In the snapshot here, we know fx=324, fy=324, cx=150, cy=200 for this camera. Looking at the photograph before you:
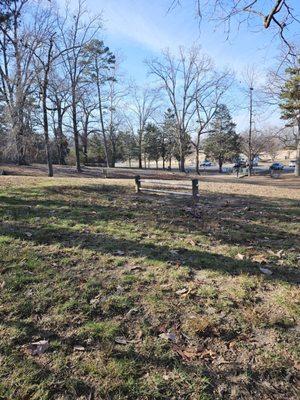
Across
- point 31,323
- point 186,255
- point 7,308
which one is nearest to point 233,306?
point 186,255

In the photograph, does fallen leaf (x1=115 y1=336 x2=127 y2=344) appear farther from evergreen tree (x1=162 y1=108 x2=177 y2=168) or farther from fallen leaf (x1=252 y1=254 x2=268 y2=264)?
evergreen tree (x1=162 y1=108 x2=177 y2=168)

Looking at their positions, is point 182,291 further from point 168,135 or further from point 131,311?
point 168,135

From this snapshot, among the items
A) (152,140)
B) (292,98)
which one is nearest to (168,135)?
(152,140)

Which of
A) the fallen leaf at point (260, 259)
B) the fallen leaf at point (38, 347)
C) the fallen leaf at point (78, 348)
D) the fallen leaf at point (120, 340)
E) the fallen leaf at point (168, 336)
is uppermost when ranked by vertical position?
the fallen leaf at point (260, 259)

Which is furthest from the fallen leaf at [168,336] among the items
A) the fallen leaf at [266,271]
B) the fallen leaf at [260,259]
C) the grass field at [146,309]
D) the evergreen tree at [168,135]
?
the evergreen tree at [168,135]

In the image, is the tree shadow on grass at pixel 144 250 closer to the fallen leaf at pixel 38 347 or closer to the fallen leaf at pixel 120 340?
the fallen leaf at pixel 120 340

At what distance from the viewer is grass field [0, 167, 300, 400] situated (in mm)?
2510

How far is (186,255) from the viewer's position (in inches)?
190

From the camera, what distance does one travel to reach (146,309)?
3.43 meters

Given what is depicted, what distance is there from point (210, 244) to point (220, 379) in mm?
2930

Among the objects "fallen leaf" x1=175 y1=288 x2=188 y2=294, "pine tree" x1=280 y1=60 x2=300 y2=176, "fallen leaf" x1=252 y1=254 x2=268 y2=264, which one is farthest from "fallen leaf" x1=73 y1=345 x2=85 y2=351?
"pine tree" x1=280 y1=60 x2=300 y2=176

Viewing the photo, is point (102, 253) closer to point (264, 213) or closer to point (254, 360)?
point (254, 360)

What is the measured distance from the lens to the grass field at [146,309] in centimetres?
251

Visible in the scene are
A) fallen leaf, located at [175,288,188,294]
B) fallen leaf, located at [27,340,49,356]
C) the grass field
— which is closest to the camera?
the grass field
